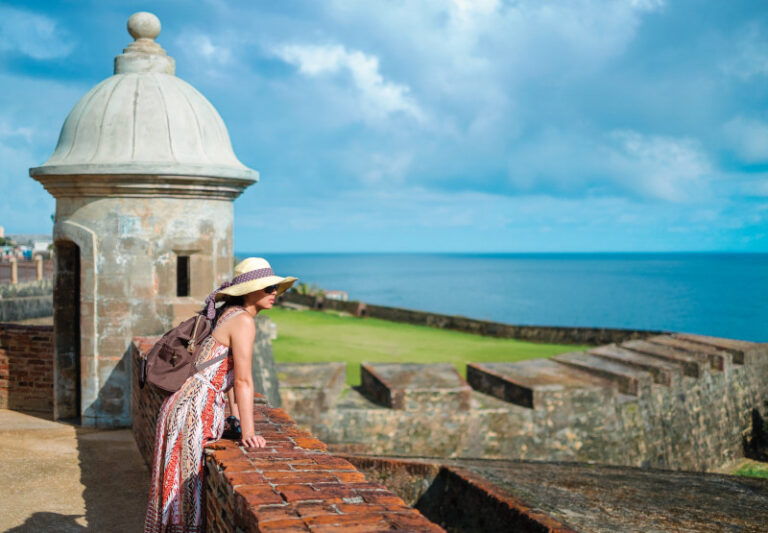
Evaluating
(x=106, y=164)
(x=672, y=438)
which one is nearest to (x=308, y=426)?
(x=106, y=164)

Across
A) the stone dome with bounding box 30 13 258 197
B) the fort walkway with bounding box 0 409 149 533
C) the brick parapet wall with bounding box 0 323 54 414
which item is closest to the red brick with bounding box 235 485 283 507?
the fort walkway with bounding box 0 409 149 533

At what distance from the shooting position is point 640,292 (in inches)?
4038

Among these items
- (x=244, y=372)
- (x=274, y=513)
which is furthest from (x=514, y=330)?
(x=274, y=513)

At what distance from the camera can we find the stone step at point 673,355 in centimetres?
1380

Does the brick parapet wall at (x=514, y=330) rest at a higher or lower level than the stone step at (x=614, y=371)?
higher

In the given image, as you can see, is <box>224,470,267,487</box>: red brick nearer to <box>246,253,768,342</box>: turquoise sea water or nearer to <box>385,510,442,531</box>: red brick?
<box>385,510,442,531</box>: red brick

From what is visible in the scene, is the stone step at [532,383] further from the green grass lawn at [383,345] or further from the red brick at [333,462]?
the red brick at [333,462]

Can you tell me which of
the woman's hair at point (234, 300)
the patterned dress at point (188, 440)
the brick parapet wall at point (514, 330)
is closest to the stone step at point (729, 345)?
the brick parapet wall at point (514, 330)

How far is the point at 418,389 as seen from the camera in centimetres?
1105

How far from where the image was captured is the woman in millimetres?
3592

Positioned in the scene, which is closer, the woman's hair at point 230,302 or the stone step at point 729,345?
the woman's hair at point 230,302

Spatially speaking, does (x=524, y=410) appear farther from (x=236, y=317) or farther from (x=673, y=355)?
(x=236, y=317)

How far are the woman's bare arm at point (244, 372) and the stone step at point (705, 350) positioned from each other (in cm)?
1278

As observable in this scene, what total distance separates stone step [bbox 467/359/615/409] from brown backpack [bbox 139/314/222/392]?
27.0 feet
